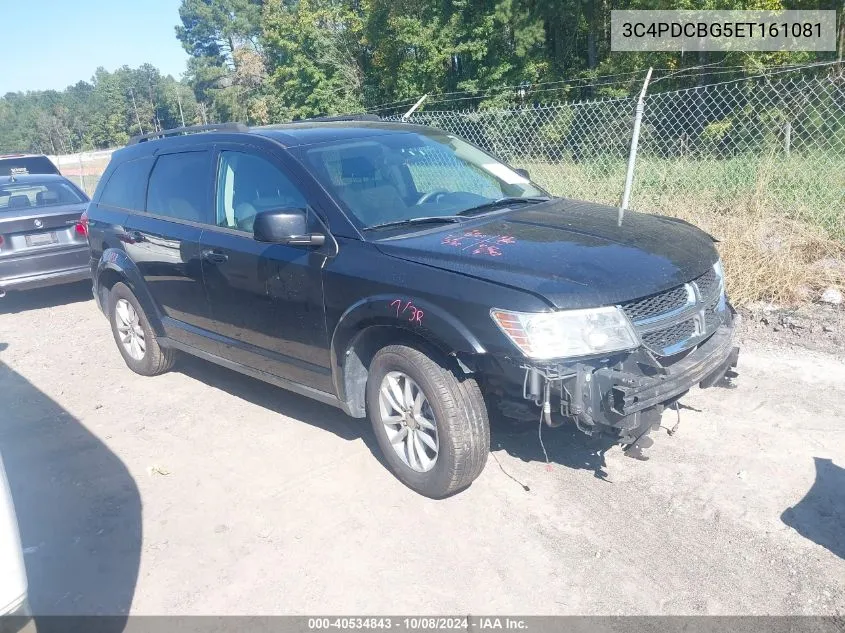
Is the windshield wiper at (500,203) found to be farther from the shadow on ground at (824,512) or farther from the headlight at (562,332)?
the shadow on ground at (824,512)

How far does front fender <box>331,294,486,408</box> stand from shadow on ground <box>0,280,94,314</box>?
654 centimetres

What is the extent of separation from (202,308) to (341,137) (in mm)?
1506

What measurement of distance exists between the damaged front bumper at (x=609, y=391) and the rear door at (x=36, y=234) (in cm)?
679

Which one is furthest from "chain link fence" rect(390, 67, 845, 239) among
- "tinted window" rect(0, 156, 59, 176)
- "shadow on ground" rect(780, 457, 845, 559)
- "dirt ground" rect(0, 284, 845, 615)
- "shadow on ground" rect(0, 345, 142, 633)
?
"tinted window" rect(0, 156, 59, 176)

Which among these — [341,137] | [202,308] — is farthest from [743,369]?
[202,308]

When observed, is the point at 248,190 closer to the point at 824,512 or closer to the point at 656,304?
the point at 656,304

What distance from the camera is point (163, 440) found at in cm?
459

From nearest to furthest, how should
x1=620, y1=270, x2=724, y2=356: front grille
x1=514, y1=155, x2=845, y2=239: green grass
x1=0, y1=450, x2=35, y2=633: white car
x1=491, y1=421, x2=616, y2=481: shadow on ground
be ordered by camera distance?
x1=0, y1=450, x2=35, y2=633: white car
x1=620, y1=270, x2=724, y2=356: front grille
x1=491, y1=421, x2=616, y2=481: shadow on ground
x1=514, y1=155, x2=845, y2=239: green grass

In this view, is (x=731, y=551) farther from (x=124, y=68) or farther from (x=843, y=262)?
(x=124, y=68)

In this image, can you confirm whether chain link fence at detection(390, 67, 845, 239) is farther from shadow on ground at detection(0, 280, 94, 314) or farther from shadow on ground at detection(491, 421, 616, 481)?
shadow on ground at detection(0, 280, 94, 314)

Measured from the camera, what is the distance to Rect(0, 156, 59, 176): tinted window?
10.7 meters

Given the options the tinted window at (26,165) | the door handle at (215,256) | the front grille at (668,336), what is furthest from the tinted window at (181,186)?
the tinted window at (26,165)

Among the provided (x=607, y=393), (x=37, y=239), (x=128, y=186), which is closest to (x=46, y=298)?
(x=37, y=239)

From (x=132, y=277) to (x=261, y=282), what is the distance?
1.81 m
